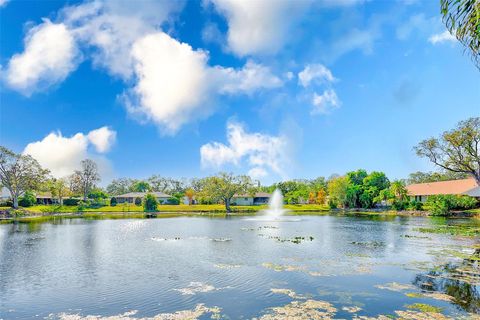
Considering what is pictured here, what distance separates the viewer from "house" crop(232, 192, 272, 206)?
402 ft

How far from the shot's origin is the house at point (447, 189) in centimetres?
7424

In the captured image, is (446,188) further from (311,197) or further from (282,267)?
(282,267)

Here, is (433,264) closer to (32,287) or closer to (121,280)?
(121,280)

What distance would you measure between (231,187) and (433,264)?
70279mm

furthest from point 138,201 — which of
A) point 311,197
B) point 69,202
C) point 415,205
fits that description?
point 415,205

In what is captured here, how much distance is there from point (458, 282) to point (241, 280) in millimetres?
10668

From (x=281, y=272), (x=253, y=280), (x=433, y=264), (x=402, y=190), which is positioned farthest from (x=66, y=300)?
(x=402, y=190)

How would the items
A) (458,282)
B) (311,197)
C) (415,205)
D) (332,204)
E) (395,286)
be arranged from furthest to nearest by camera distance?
(311,197), (332,204), (415,205), (458,282), (395,286)

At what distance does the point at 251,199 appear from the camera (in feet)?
407

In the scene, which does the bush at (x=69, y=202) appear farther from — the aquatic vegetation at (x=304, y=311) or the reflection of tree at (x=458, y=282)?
the aquatic vegetation at (x=304, y=311)

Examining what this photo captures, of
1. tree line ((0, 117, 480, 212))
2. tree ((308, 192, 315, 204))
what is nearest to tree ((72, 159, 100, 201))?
tree line ((0, 117, 480, 212))

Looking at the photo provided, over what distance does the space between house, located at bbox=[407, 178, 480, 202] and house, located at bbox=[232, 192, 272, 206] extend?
158 ft

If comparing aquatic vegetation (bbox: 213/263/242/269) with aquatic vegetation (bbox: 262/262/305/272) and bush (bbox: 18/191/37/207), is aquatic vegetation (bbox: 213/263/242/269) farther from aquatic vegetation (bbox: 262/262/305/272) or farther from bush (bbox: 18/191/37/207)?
bush (bbox: 18/191/37/207)

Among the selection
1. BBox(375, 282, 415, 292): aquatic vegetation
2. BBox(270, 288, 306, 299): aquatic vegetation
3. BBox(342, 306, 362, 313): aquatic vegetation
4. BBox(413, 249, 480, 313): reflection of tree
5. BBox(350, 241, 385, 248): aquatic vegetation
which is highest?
BBox(270, 288, 306, 299): aquatic vegetation
